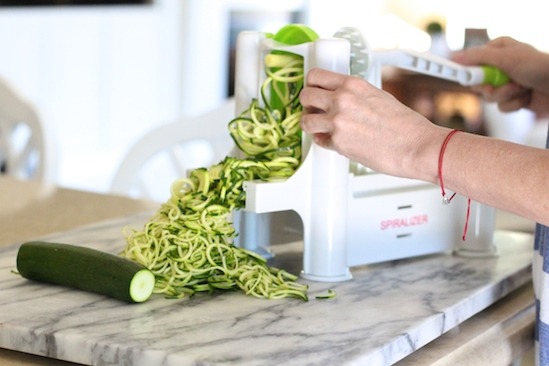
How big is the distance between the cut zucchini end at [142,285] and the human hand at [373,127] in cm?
26

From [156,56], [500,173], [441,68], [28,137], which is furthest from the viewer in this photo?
[156,56]

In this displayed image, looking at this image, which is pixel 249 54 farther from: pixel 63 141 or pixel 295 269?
pixel 63 141

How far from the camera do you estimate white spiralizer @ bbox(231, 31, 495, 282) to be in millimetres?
1231

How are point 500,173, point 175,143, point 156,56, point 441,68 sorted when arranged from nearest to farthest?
point 500,173 → point 441,68 → point 175,143 → point 156,56

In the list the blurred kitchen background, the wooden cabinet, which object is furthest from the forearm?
the wooden cabinet

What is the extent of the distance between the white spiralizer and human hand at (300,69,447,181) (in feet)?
0.20

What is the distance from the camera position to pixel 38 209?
5.76 feet

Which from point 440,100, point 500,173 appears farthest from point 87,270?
point 440,100

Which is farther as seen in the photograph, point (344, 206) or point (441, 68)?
point (441, 68)

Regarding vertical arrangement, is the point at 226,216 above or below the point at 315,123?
below

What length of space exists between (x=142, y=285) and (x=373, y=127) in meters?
0.31

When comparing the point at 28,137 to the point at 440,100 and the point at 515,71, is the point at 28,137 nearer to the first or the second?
the point at 515,71

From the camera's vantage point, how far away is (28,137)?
227 centimetres

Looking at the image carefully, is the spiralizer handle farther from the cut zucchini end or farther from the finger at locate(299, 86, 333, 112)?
the cut zucchini end
